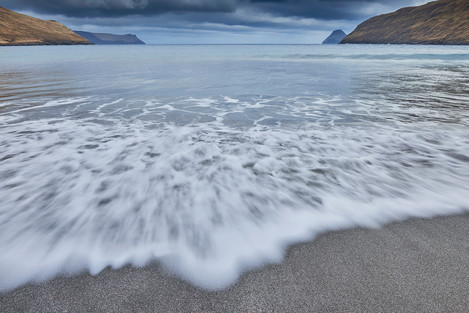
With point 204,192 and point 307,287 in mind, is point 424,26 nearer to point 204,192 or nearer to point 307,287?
point 204,192

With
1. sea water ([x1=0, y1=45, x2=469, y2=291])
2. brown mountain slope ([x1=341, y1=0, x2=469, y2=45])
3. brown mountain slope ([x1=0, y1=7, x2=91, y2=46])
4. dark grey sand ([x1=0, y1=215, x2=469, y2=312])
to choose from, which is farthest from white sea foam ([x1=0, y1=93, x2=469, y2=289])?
brown mountain slope ([x1=0, y1=7, x2=91, y2=46])

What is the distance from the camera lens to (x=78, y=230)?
8.25 ft

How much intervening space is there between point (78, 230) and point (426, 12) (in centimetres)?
21736

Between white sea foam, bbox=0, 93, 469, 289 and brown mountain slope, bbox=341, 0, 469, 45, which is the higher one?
white sea foam, bbox=0, 93, 469, 289

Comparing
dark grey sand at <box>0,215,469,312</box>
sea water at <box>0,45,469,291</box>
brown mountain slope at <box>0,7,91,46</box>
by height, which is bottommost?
brown mountain slope at <box>0,7,91,46</box>

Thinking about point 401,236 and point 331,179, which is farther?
point 331,179

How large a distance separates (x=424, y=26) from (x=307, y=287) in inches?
7489

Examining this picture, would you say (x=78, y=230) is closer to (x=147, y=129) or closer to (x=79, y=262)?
(x=79, y=262)

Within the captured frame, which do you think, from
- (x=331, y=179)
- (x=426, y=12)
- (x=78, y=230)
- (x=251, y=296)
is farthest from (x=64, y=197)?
(x=426, y=12)

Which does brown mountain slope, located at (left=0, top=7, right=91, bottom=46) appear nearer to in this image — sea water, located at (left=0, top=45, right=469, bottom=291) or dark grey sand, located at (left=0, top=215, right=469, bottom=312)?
sea water, located at (left=0, top=45, right=469, bottom=291)

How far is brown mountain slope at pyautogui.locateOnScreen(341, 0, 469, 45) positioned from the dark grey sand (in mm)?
145357

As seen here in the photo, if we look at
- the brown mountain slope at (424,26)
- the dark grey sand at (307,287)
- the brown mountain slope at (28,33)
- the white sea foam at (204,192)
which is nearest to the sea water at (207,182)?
the white sea foam at (204,192)

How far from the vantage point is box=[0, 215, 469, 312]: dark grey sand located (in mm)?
1664

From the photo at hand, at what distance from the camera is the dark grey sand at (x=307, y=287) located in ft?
5.46
